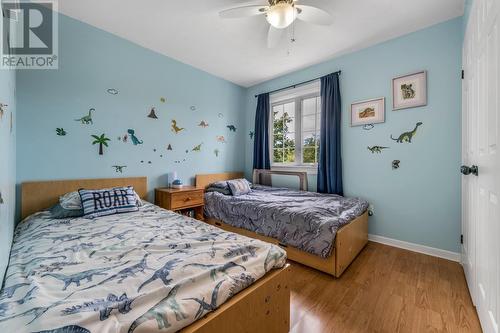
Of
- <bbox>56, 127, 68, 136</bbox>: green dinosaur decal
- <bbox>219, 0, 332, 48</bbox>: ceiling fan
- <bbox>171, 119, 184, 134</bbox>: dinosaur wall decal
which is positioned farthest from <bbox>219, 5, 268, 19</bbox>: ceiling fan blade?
<bbox>56, 127, 68, 136</bbox>: green dinosaur decal

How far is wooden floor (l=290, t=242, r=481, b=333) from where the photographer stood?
4.52ft

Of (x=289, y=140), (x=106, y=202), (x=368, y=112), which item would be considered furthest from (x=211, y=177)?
(x=368, y=112)

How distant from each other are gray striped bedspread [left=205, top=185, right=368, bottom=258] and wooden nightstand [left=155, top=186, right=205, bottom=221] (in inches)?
5.5

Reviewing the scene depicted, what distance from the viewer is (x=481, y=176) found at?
1.35m

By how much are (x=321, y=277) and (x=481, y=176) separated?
1400 mm

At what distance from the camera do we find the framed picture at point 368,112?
269 cm

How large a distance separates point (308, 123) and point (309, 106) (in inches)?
11.1

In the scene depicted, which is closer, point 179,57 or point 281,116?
point 179,57

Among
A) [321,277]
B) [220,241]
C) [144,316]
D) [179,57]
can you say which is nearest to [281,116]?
[179,57]

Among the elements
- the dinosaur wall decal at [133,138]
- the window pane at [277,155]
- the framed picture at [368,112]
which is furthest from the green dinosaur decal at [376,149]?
the dinosaur wall decal at [133,138]

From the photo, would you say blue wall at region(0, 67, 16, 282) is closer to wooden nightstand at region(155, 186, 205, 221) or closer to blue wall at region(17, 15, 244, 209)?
blue wall at region(17, 15, 244, 209)

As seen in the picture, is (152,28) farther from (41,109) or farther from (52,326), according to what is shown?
(52,326)

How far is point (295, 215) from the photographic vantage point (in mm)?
2102

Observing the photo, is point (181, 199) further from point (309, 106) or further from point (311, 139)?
point (309, 106)
